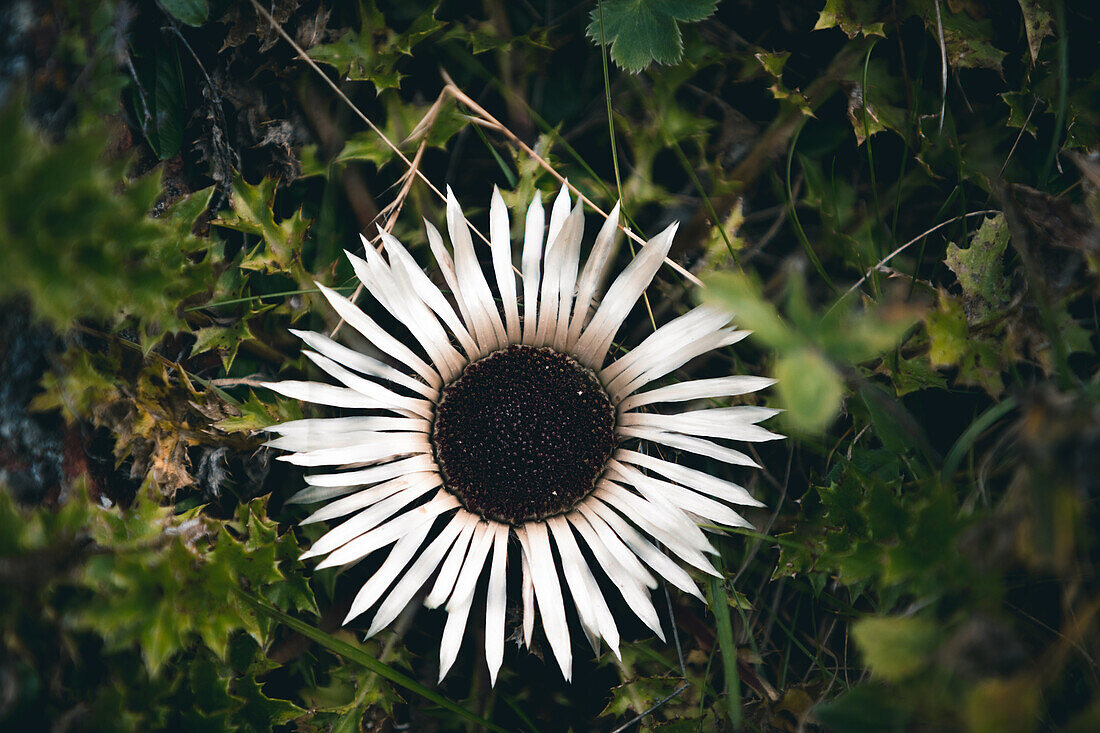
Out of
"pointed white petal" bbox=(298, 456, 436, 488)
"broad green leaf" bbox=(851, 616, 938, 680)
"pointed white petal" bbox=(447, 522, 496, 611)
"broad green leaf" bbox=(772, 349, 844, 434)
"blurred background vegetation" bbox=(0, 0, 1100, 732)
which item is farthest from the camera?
"pointed white petal" bbox=(447, 522, 496, 611)

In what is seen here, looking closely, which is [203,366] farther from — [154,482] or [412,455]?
[412,455]

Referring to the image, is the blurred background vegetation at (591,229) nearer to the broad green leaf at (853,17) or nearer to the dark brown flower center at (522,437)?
the broad green leaf at (853,17)

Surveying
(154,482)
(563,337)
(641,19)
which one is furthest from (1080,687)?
(154,482)

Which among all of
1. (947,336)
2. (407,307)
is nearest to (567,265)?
(407,307)

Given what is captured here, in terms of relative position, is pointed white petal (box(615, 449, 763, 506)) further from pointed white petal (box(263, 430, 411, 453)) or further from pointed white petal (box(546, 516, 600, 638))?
pointed white petal (box(263, 430, 411, 453))

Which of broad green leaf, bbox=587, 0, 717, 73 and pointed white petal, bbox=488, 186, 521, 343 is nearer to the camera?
pointed white petal, bbox=488, 186, 521, 343

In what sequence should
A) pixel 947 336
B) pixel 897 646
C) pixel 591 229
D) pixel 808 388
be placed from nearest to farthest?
pixel 808 388 < pixel 897 646 < pixel 947 336 < pixel 591 229

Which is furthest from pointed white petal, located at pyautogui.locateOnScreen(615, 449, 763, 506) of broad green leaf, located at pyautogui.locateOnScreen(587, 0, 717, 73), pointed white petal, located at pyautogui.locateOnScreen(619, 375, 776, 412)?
broad green leaf, located at pyautogui.locateOnScreen(587, 0, 717, 73)

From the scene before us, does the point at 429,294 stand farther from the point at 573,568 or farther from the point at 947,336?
Answer: the point at 947,336
